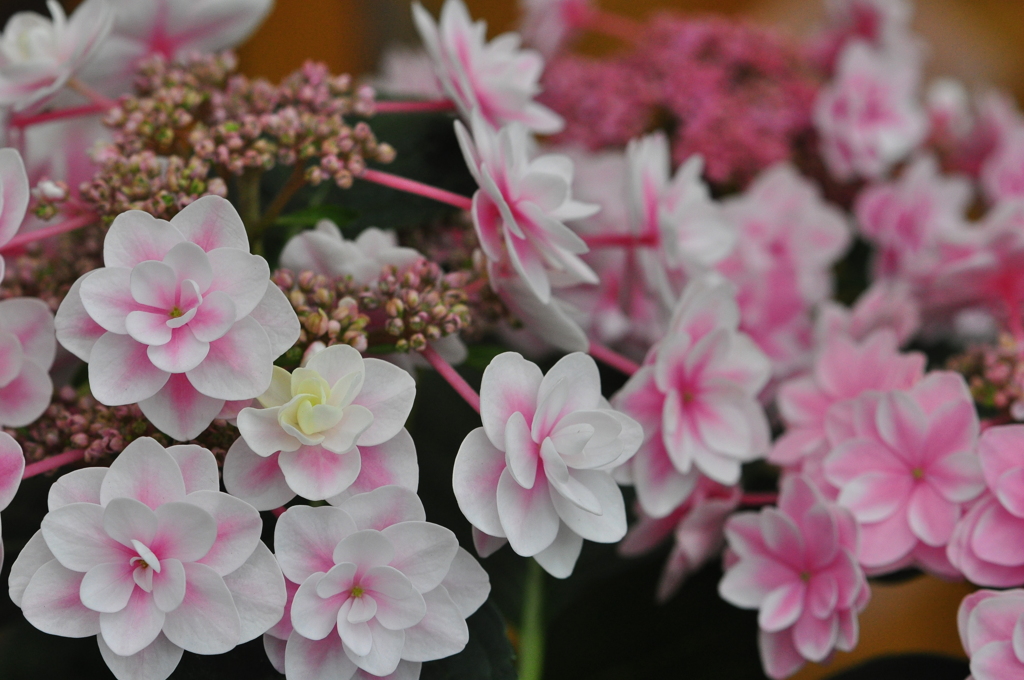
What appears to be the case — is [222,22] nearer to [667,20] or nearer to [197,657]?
[197,657]

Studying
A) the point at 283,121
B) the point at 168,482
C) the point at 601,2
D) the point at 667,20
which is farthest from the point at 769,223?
the point at 601,2

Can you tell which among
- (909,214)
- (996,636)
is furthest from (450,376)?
(909,214)

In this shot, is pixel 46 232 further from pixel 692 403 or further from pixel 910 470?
pixel 910 470

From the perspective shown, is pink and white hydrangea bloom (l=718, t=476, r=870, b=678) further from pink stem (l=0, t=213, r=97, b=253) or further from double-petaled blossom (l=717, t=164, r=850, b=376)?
pink stem (l=0, t=213, r=97, b=253)

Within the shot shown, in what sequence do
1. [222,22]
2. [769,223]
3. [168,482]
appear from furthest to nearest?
[769,223], [222,22], [168,482]

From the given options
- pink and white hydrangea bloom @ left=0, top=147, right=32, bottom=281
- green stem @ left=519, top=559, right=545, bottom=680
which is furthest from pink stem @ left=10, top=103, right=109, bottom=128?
green stem @ left=519, top=559, right=545, bottom=680

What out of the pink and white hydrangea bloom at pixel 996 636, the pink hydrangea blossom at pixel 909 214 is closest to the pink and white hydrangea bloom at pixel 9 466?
the pink and white hydrangea bloom at pixel 996 636
